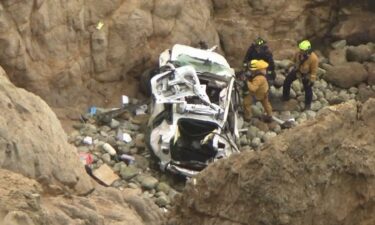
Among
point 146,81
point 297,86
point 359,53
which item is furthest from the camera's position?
point 359,53

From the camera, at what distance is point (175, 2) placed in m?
16.9

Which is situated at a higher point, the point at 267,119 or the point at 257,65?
the point at 257,65

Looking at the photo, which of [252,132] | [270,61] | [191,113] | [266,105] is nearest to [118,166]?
[191,113]

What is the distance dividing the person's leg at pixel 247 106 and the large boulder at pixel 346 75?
2.66 metres

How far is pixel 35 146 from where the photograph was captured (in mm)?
8344

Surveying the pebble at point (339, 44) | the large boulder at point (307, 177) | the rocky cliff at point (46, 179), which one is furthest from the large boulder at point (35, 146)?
the pebble at point (339, 44)

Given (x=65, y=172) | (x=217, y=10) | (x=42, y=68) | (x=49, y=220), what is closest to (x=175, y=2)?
(x=217, y=10)

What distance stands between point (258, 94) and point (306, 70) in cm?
130

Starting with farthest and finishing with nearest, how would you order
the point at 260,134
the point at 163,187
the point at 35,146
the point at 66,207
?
the point at 260,134
the point at 163,187
the point at 35,146
the point at 66,207

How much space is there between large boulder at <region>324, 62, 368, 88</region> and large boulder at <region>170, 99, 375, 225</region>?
10980 millimetres

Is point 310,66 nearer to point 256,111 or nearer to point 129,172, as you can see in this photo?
point 256,111

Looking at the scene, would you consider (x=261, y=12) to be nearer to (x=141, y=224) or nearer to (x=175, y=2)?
(x=175, y=2)

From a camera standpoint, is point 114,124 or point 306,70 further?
point 306,70

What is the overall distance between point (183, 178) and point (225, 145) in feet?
3.06
